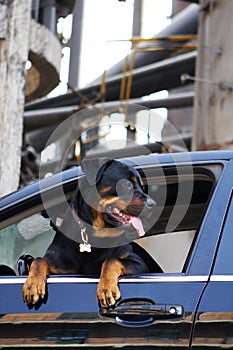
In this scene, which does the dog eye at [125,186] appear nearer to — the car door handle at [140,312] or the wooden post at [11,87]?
the car door handle at [140,312]

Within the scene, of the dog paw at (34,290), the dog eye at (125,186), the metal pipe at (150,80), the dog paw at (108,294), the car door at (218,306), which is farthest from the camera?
the metal pipe at (150,80)

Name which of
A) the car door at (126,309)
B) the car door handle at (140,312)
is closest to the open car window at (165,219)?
the car door at (126,309)

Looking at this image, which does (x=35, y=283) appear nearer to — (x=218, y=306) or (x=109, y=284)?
(x=109, y=284)

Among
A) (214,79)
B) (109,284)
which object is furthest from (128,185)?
(214,79)

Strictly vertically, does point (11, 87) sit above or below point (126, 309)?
above

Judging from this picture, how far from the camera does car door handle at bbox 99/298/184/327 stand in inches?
127

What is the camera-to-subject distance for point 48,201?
3.72m

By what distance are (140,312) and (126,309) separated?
6 cm

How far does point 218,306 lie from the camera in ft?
10.5

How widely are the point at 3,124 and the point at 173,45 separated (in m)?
10.3

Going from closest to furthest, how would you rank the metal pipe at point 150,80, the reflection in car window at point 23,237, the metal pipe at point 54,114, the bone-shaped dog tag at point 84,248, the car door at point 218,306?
1. the car door at point 218,306
2. the bone-shaped dog tag at point 84,248
3. the reflection in car window at point 23,237
4. the metal pipe at point 150,80
5. the metal pipe at point 54,114

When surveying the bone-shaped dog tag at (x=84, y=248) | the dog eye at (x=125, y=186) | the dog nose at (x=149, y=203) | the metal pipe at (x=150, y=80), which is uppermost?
the dog eye at (x=125, y=186)

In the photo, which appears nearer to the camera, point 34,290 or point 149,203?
point 34,290

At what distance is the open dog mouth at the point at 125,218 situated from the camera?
12.3 ft
